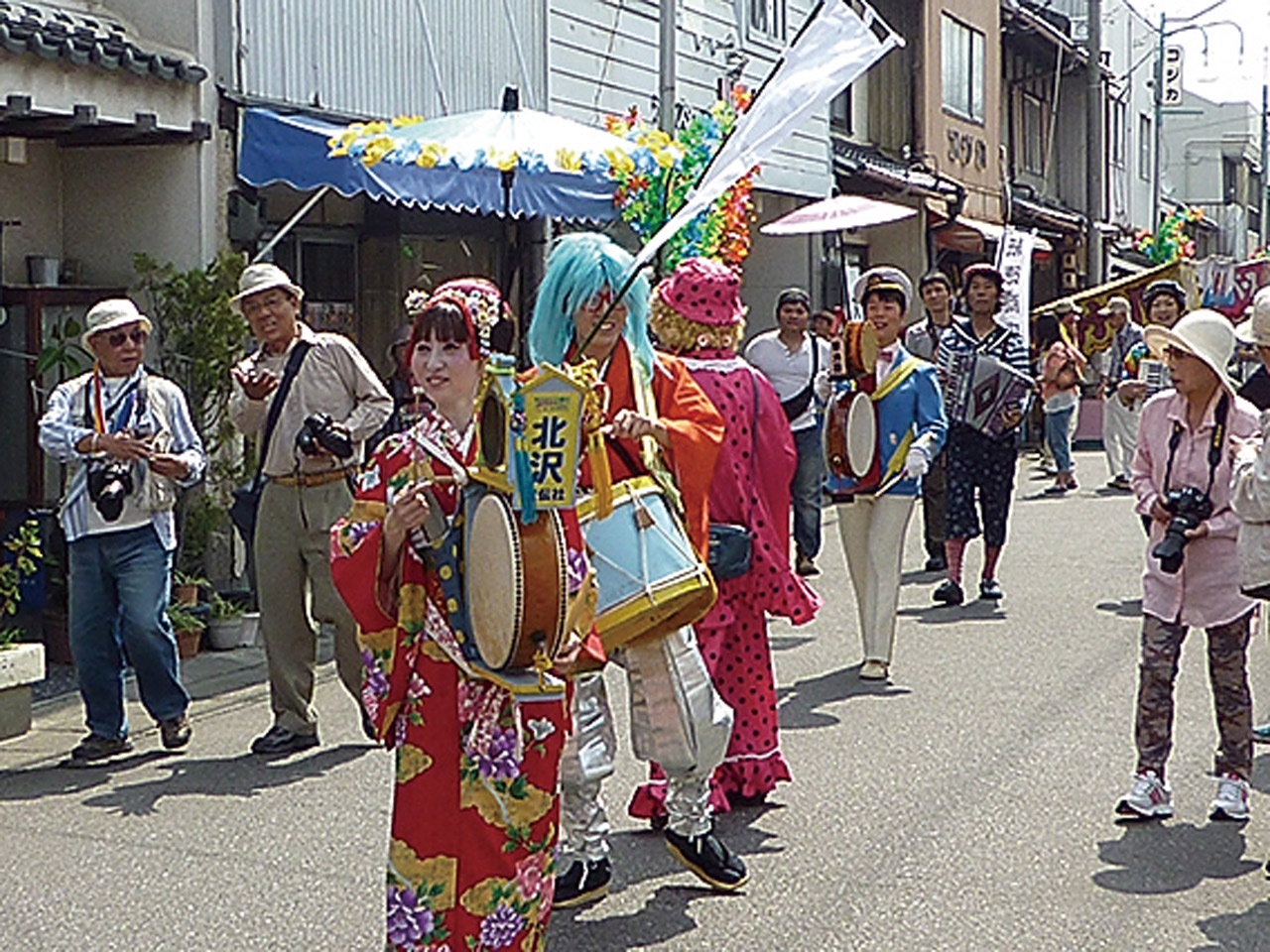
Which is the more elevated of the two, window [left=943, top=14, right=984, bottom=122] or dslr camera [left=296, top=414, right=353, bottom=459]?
window [left=943, top=14, right=984, bottom=122]

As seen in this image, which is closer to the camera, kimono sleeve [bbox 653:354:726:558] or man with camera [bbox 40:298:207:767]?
kimono sleeve [bbox 653:354:726:558]

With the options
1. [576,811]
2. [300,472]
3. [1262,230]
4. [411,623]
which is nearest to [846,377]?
[300,472]

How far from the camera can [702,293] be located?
247 inches

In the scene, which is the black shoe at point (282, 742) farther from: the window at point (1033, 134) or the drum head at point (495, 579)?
the window at point (1033, 134)

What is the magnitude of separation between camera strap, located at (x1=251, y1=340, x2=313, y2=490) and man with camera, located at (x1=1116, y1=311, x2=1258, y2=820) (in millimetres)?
3294

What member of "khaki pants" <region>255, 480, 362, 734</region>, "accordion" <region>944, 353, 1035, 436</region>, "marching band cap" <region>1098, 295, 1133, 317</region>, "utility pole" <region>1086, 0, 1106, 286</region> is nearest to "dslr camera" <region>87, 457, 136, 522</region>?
"khaki pants" <region>255, 480, 362, 734</region>

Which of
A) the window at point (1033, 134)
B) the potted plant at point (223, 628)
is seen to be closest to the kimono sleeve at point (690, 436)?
the potted plant at point (223, 628)

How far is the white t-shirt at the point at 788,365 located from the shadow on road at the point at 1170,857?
20.0 ft

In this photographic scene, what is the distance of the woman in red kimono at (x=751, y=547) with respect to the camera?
6391 mm

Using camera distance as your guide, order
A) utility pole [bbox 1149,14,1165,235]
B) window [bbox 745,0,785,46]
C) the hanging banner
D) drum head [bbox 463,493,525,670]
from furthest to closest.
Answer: utility pole [bbox 1149,14,1165,235] < window [bbox 745,0,785,46] < the hanging banner < drum head [bbox 463,493,525,670]

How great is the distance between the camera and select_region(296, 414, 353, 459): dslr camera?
7523 millimetres

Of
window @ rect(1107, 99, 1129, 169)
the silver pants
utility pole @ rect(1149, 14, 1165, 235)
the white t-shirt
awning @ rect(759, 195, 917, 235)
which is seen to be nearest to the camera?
the silver pants

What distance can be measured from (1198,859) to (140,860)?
3.36 metres

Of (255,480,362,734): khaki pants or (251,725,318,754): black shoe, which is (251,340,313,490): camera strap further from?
(251,725,318,754): black shoe
